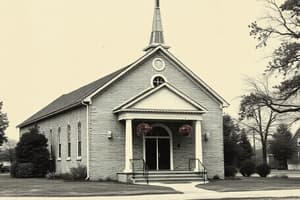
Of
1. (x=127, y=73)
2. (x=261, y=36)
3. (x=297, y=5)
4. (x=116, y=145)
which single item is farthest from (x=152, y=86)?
(x=297, y=5)

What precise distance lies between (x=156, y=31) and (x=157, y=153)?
945 cm

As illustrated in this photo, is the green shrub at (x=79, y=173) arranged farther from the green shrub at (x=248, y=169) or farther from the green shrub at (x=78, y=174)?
the green shrub at (x=248, y=169)

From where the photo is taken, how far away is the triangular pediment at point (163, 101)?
116 feet

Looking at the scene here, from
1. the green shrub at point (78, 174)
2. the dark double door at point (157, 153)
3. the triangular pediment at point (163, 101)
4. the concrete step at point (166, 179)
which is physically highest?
the triangular pediment at point (163, 101)

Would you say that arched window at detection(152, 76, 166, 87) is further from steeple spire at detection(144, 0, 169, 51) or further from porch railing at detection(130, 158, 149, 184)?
porch railing at detection(130, 158, 149, 184)

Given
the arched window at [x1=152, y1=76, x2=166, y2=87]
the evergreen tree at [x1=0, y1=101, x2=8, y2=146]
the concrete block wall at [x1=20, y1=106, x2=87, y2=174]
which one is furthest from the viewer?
the evergreen tree at [x1=0, y1=101, x2=8, y2=146]

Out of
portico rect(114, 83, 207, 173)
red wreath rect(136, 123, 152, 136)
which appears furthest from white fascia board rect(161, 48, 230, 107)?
red wreath rect(136, 123, 152, 136)

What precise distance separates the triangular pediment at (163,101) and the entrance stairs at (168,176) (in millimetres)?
3903

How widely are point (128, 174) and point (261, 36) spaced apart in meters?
13.5

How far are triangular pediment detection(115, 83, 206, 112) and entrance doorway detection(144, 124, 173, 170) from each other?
248 centimetres

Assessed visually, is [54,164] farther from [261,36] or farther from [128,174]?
[261,36]

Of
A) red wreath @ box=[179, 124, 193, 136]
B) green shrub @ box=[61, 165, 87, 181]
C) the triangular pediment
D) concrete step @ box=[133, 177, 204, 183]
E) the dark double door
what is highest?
the triangular pediment

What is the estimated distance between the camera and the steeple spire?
4120cm

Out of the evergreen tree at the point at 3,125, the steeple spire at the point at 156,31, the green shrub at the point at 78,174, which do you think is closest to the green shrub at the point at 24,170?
the green shrub at the point at 78,174
